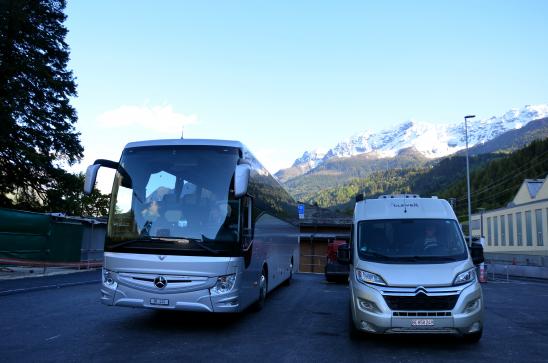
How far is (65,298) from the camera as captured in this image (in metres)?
12.6

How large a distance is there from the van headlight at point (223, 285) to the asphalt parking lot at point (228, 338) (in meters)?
0.78

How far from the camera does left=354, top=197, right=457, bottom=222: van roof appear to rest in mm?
8828

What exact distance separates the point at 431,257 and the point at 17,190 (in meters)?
26.4

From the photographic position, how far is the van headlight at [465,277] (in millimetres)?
7408

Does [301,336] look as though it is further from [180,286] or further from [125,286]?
[125,286]

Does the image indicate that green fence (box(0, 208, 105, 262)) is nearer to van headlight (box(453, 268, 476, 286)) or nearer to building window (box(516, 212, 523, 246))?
van headlight (box(453, 268, 476, 286))

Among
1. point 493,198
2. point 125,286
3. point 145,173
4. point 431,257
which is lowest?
point 125,286

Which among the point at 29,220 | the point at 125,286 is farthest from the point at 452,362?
the point at 29,220

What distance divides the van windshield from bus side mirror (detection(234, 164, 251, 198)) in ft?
7.38

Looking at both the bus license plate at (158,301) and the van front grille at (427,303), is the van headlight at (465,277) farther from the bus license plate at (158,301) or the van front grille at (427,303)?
the bus license plate at (158,301)

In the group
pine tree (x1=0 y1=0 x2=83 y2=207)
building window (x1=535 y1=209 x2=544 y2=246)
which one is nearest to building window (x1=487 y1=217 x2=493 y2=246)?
building window (x1=535 y1=209 x2=544 y2=246)

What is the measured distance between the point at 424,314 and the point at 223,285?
10.2 feet

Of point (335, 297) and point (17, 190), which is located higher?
point (17, 190)

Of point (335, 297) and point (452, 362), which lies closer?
point (452, 362)
